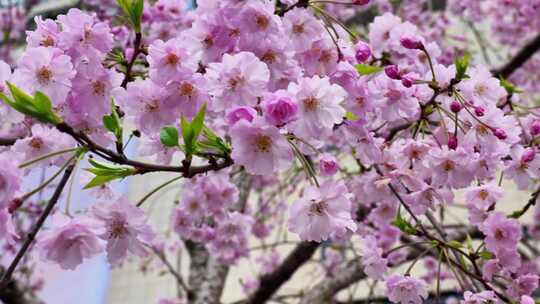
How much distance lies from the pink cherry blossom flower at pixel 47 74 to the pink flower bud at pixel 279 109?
470mm

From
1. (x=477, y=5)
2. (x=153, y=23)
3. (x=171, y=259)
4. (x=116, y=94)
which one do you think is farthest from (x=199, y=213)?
(x=171, y=259)

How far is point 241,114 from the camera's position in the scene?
1192mm

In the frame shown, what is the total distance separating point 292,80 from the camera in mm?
1429

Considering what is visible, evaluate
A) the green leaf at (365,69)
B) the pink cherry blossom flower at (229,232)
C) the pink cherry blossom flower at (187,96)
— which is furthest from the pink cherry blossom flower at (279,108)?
the pink cherry blossom flower at (229,232)

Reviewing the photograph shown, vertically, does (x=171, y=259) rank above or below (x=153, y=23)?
below

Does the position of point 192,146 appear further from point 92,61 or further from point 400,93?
point 400,93

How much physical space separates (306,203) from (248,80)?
0.30 meters

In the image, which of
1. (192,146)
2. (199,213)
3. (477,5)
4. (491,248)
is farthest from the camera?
(477,5)

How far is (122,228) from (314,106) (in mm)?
514

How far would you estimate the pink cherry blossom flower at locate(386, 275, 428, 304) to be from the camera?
65.1 inches

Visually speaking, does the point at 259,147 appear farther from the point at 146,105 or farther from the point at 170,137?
the point at 146,105

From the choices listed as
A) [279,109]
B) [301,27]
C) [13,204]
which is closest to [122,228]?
[13,204]

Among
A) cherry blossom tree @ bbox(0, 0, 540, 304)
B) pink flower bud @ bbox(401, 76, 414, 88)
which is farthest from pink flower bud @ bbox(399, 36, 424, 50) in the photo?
pink flower bud @ bbox(401, 76, 414, 88)

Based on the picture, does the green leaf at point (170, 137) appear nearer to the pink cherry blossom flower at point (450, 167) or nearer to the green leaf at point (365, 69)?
the green leaf at point (365, 69)
